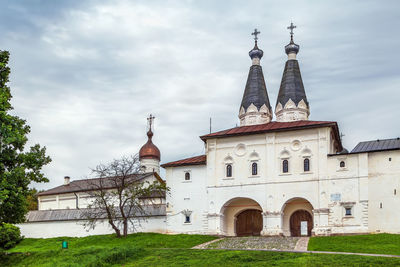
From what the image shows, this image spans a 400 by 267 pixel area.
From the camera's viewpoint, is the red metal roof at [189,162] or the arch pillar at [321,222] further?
the red metal roof at [189,162]

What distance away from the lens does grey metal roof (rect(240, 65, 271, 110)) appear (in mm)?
40375

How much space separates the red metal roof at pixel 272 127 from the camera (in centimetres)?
3500

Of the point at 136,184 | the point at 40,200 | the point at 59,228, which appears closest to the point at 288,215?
the point at 136,184

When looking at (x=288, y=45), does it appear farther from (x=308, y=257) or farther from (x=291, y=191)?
(x=308, y=257)

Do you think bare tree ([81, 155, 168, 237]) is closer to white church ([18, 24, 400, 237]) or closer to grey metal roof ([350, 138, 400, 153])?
white church ([18, 24, 400, 237])

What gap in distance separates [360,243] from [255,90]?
1602 cm

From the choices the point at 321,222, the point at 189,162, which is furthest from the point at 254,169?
the point at 321,222

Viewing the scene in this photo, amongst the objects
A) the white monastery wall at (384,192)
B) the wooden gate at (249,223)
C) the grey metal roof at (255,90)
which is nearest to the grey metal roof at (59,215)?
the wooden gate at (249,223)

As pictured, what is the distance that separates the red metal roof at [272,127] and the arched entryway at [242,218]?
467cm

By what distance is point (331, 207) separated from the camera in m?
33.6

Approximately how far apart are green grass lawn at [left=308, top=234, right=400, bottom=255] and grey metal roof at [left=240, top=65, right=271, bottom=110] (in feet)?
41.2

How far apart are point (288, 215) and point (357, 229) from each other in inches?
200

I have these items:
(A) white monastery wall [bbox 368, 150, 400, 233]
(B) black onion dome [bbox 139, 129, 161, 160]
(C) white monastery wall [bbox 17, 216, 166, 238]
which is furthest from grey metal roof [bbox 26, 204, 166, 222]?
(B) black onion dome [bbox 139, 129, 161, 160]

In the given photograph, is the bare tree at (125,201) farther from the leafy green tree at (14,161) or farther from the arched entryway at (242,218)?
the leafy green tree at (14,161)
